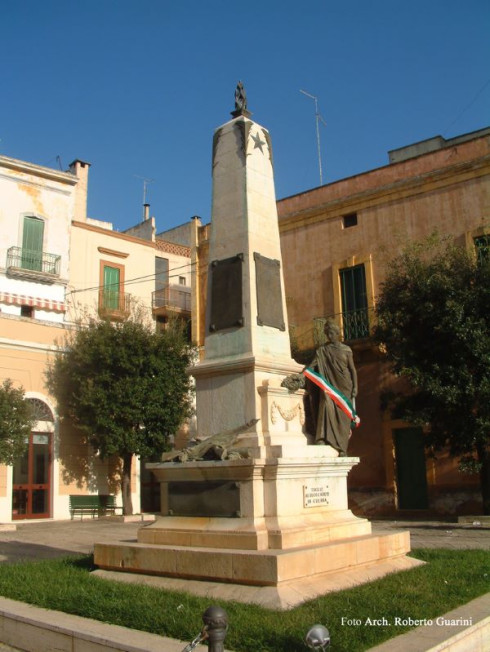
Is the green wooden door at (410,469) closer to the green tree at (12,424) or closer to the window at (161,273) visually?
the green tree at (12,424)

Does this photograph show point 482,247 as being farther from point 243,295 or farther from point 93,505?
point 93,505

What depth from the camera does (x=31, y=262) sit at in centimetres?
2397

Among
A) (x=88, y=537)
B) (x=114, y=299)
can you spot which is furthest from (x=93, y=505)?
(x=114, y=299)

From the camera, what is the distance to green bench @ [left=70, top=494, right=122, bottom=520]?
21.3 metres

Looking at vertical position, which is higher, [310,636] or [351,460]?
[351,460]

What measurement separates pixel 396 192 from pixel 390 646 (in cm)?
1726

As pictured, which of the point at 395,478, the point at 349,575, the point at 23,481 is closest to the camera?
the point at 349,575

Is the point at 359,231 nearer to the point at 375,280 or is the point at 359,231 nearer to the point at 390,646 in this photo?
the point at 375,280

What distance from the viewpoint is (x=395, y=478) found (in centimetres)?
1925

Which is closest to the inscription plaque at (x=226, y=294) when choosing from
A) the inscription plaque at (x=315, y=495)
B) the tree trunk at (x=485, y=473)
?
the inscription plaque at (x=315, y=495)

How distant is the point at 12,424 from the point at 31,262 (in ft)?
25.3

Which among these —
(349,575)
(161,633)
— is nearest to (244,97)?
(349,575)

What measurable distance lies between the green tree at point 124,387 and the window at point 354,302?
17.1ft

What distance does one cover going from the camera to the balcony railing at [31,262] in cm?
2334
